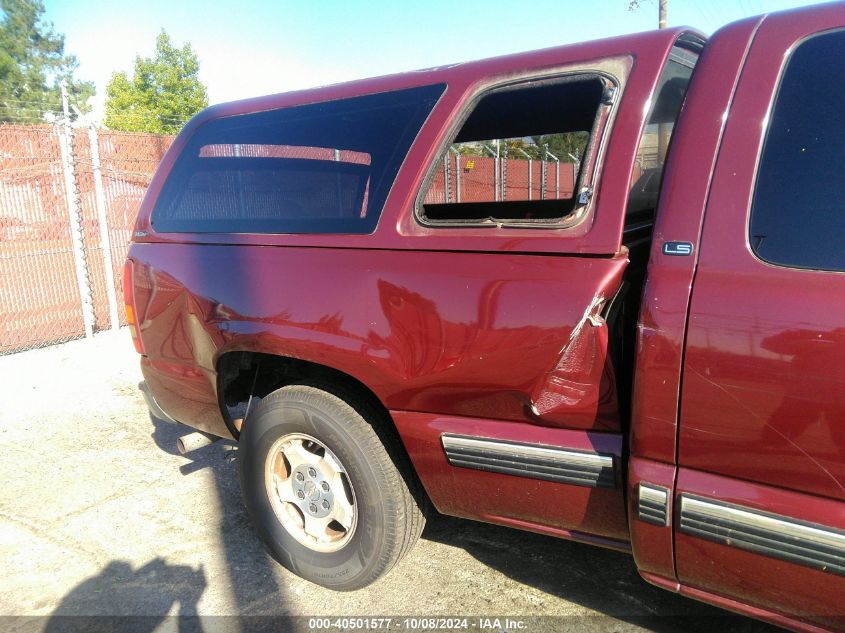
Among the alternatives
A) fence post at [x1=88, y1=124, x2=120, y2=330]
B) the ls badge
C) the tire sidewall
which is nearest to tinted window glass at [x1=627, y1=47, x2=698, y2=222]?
the ls badge

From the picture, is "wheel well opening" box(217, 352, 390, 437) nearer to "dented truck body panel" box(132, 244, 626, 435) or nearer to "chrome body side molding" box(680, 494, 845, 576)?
"dented truck body panel" box(132, 244, 626, 435)

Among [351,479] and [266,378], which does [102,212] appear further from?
[351,479]

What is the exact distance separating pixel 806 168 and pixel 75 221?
7243mm

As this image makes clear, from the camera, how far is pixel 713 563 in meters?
1.85

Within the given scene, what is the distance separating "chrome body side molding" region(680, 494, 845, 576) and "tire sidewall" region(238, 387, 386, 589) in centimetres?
115

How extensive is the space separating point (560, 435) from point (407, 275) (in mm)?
742

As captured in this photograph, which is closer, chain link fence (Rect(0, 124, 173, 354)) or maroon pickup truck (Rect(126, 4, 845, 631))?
maroon pickup truck (Rect(126, 4, 845, 631))

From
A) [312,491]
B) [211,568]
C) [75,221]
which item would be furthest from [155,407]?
[75,221]

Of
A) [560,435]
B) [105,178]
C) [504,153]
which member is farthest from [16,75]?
[560,435]

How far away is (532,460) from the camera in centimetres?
212

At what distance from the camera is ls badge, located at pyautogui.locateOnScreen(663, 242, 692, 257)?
1809mm

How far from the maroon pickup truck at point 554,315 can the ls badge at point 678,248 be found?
0.02 meters

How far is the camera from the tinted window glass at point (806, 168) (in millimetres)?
1660

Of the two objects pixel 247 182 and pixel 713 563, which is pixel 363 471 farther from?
pixel 247 182
